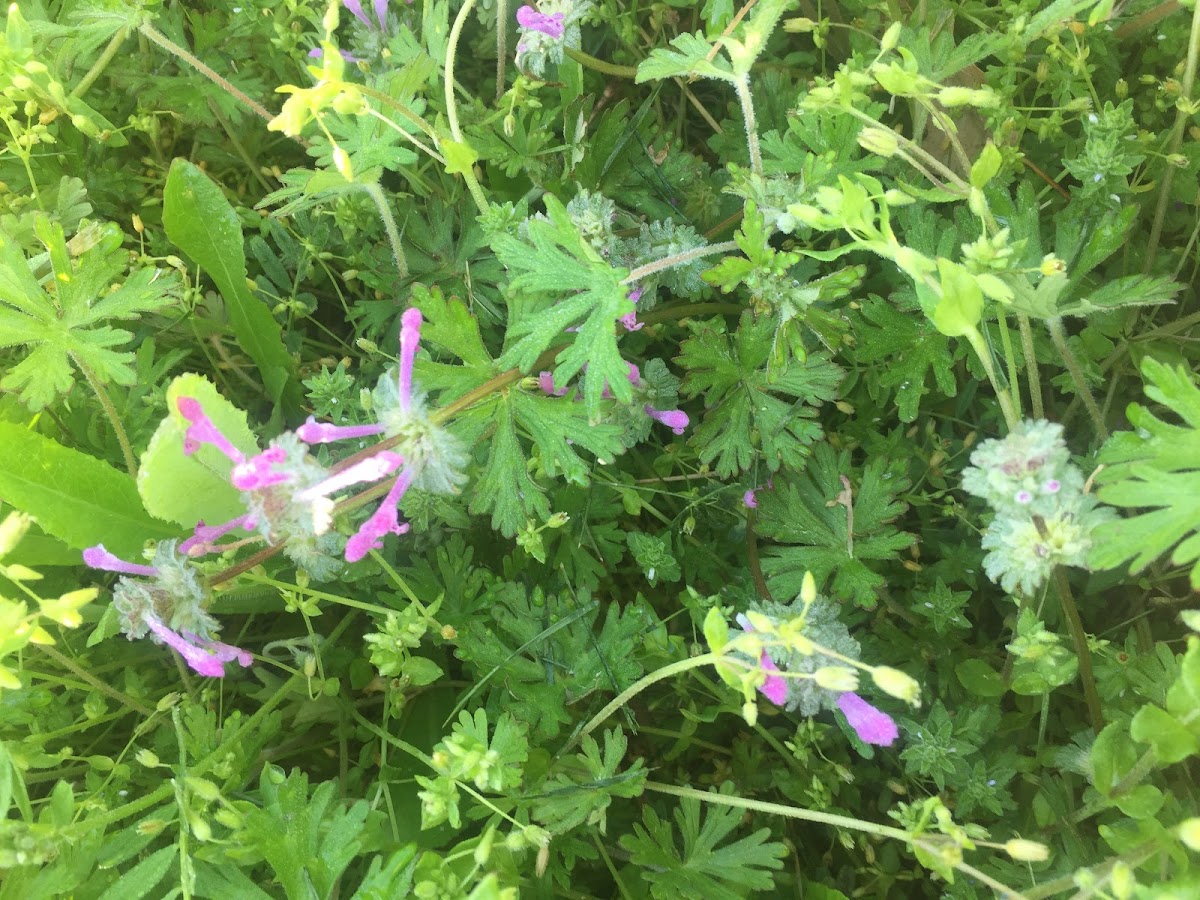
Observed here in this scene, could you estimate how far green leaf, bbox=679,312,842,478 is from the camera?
Answer: 176cm

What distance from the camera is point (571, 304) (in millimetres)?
1530

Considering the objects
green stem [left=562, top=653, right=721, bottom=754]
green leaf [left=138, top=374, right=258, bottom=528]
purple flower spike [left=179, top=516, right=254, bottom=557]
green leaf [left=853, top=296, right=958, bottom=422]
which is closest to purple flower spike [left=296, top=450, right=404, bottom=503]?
purple flower spike [left=179, top=516, right=254, bottom=557]

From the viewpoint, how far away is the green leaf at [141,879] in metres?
1.43

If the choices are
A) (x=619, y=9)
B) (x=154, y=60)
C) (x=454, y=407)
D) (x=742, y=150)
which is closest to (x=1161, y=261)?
(x=742, y=150)

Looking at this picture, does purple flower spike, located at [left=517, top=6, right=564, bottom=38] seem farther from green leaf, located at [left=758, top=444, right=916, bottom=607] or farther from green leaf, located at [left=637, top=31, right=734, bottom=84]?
green leaf, located at [left=758, top=444, right=916, bottom=607]

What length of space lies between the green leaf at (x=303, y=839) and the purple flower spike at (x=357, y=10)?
1627mm

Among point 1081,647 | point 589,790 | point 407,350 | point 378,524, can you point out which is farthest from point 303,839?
point 1081,647

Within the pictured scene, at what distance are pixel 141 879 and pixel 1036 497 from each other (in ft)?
4.98

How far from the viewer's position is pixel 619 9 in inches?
88.4

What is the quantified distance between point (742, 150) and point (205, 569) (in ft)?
4.74

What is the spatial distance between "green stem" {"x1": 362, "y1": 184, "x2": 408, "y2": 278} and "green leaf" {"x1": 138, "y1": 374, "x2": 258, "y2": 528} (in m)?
0.51

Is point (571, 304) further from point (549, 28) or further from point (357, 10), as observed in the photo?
point (357, 10)

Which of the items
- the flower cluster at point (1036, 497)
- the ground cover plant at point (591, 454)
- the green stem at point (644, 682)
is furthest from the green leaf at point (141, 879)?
the flower cluster at point (1036, 497)

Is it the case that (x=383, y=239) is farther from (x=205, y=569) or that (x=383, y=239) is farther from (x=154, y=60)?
(x=205, y=569)
